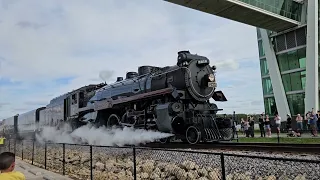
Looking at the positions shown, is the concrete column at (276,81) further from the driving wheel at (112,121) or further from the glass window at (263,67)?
the driving wheel at (112,121)

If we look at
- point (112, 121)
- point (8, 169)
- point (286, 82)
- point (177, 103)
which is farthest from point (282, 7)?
point (8, 169)

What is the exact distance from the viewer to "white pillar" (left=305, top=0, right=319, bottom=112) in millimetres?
32688

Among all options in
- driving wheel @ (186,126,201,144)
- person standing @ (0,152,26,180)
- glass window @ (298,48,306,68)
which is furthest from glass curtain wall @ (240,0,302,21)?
person standing @ (0,152,26,180)

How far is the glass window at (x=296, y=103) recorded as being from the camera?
1417 inches

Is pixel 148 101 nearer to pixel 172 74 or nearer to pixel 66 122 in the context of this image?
pixel 172 74

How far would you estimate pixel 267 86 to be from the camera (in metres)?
42.4

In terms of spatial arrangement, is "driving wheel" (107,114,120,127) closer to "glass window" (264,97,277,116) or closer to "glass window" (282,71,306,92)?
"glass window" (282,71,306,92)

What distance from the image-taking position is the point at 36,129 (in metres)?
29.9

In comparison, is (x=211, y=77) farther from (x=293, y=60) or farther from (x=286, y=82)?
(x=286, y=82)

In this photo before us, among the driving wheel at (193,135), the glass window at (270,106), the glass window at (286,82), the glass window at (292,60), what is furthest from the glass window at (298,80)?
the driving wheel at (193,135)

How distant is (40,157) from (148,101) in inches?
228

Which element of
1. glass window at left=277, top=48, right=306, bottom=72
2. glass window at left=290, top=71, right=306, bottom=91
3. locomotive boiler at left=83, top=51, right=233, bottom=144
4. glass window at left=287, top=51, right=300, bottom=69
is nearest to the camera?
locomotive boiler at left=83, top=51, right=233, bottom=144

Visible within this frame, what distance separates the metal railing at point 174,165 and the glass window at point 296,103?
3052 cm

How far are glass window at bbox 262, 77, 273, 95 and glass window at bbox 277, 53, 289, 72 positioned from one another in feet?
14.1
